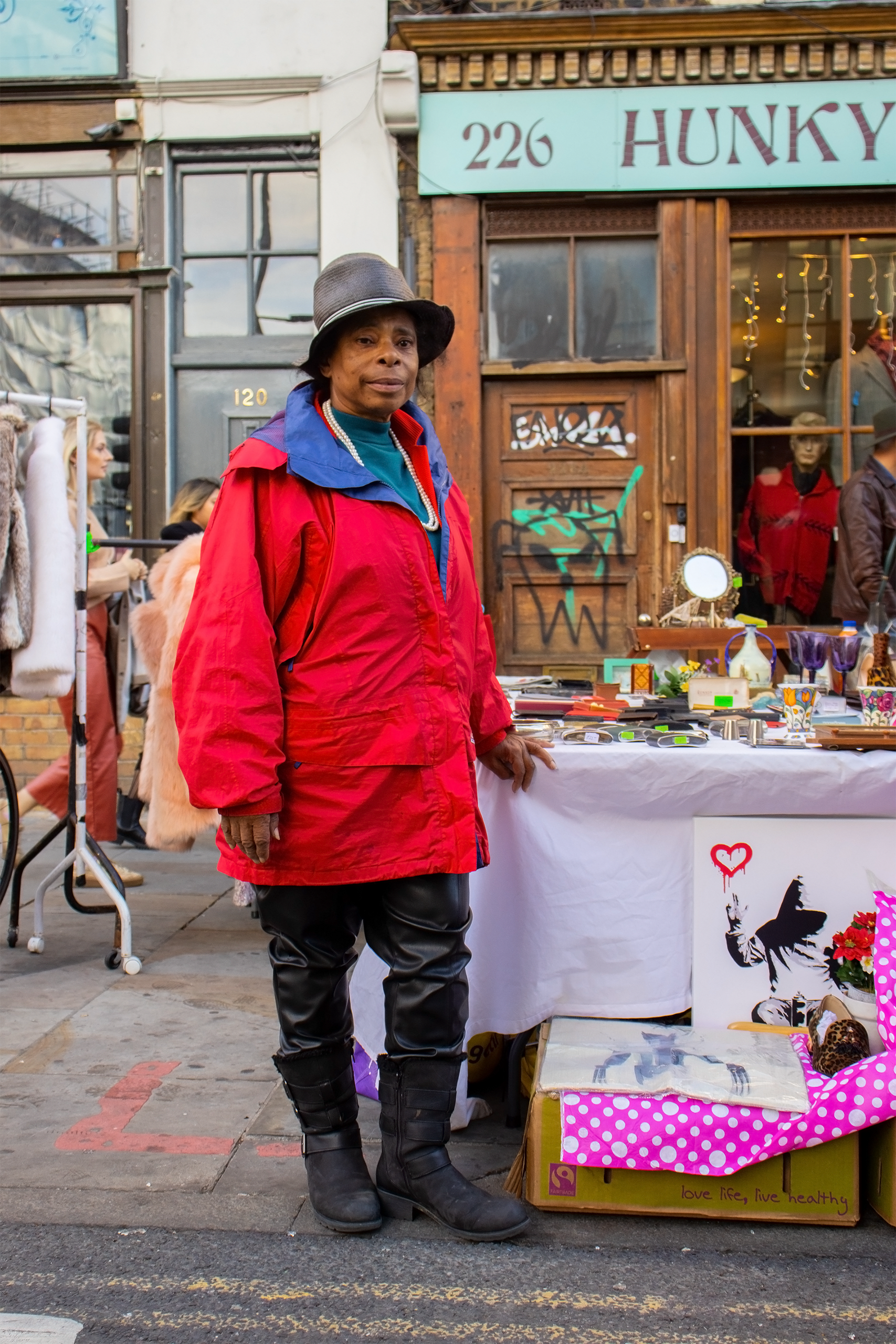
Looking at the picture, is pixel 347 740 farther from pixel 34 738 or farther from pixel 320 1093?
pixel 34 738

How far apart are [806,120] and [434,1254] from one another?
6978 mm

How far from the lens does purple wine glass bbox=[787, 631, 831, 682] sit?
3.80m

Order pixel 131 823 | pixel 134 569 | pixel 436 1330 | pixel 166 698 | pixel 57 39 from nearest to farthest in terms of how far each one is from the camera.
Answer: pixel 436 1330 < pixel 166 698 < pixel 134 569 < pixel 131 823 < pixel 57 39

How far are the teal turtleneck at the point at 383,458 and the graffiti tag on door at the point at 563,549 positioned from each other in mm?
5015

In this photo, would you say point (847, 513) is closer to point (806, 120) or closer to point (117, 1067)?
point (806, 120)

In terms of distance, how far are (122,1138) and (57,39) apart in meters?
7.23

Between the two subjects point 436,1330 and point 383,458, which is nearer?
point 436,1330

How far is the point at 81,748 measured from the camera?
4656 mm

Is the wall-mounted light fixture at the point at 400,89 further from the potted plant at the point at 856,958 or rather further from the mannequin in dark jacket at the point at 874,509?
the potted plant at the point at 856,958

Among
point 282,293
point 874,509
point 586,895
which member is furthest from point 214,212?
point 586,895

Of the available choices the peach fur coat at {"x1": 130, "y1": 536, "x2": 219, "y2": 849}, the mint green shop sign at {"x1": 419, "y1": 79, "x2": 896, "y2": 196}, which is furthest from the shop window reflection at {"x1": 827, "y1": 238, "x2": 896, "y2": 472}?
the peach fur coat at {"x1": 130, "y1": 536, "x2": 219, "y2": 849}

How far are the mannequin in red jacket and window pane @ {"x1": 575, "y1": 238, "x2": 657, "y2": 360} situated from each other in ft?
3.63

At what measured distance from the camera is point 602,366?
298 inches

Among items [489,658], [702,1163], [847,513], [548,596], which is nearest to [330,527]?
[489,658]
